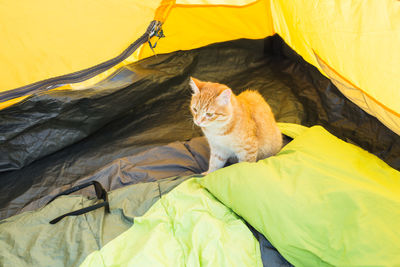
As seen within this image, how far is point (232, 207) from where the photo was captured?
935 millimetres

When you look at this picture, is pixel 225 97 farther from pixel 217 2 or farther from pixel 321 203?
pixel 217 2

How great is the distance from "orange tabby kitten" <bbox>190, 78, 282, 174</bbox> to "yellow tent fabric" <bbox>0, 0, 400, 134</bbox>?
1.44ft

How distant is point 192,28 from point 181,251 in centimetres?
150

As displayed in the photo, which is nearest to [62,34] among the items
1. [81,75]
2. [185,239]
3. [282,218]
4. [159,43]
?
[81,75]

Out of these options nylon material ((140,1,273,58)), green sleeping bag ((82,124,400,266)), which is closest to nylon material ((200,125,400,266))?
green sleeping bag ((82,124,400,266))

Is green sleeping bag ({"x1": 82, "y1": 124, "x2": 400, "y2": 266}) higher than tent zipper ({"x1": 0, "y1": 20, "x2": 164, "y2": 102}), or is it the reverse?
tent zipper ({"x1": 0, "y1": 20, "x2": 164, "y2": 102})

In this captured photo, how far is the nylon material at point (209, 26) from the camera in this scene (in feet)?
5.84

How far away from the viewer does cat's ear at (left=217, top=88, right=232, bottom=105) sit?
1.16 meters

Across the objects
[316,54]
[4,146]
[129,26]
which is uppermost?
[129,26]

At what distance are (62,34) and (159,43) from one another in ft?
1.93

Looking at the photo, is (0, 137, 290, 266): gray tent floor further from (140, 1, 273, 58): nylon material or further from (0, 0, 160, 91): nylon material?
(140, 1, 273, 58): nylon material

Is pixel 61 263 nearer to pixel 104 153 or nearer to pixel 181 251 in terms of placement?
pixel 181 251

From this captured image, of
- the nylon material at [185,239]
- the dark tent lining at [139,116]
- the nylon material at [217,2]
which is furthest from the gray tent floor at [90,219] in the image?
the nylon material at [217,2]

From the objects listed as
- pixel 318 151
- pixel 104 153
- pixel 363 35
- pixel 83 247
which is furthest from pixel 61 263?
pixel 363 35
